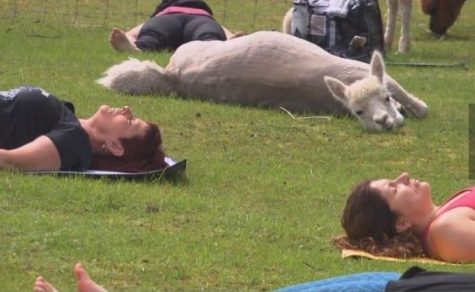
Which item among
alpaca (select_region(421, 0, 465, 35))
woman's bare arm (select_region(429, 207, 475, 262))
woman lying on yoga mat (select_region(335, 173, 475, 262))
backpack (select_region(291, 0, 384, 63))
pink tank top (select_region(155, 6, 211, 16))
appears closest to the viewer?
woman's bare arm (select_region(429, 207, 475, 262))

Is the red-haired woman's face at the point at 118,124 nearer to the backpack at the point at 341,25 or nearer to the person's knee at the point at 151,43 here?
the backpack at the point at 341,25

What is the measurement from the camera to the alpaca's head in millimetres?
9211

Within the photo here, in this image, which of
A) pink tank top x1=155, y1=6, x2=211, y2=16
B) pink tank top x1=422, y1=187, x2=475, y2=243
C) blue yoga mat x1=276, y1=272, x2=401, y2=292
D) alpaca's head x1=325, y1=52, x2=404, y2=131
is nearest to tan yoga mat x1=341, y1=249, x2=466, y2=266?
pink tank top x1=422, y1=187, x2=475, y2=243

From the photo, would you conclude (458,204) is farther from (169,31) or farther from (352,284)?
(169,31)

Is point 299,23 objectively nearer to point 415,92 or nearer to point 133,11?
point 415,92

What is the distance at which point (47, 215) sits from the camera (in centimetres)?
603

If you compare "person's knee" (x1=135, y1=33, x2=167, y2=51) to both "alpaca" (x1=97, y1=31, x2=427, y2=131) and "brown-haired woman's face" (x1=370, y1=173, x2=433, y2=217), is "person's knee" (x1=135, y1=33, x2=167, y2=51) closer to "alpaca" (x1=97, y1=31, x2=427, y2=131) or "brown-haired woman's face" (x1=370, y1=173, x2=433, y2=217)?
"alpaca" (x1=97, y1=31, x2=427, y2=131)

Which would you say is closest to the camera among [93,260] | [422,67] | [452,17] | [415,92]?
[93,260]

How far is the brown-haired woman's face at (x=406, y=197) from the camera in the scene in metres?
5.89

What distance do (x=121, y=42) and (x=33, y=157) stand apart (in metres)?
5.30

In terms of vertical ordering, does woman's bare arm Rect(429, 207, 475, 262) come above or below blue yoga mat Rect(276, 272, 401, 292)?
below

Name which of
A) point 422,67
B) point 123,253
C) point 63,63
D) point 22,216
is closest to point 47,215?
point 22,216

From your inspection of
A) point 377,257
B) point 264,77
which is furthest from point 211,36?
point 377,257

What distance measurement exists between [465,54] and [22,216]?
9.23 metres
